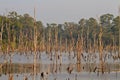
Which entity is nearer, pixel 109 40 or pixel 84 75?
pixel 84 75

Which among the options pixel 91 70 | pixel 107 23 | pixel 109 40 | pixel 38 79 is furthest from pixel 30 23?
pixel 38 79

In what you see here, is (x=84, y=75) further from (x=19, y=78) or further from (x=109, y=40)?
(x=109, y=40)

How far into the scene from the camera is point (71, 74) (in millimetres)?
14836

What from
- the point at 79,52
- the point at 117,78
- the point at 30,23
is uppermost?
the point at 30,23

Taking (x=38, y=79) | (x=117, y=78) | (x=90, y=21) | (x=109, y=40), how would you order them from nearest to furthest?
(x=38, y=79), (x=117, y=78), (x=109, y=40), (x=90, y=21)

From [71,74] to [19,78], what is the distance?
257cm

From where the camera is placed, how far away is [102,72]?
45.9 feet

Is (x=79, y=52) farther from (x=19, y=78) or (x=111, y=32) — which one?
(x=111, y=32)

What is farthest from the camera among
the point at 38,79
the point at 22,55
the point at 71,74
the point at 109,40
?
the point at 109,40

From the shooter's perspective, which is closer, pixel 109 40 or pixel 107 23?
pixel 109 40

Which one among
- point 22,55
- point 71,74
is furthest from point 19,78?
point 22,55

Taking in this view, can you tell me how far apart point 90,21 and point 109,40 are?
12.2m

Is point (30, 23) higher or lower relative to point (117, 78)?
higher

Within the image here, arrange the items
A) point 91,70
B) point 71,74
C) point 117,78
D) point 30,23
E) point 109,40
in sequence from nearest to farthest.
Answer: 1. point 117,78
2. point 71,74
3. point 91,70
4. point 109,40
5. point 30,23
